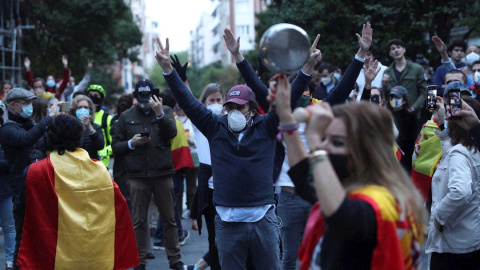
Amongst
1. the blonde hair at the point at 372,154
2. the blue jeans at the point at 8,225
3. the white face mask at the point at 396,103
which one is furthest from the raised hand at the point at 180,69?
the white face mask at the point at 396,103

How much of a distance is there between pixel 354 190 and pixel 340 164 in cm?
12

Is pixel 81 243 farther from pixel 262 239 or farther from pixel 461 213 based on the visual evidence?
pixel 461 213

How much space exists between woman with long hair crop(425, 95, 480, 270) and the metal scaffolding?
2111 cm

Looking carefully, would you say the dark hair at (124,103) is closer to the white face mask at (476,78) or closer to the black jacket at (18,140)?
the black jacket at (18,140)

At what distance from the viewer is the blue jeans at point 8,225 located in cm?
808

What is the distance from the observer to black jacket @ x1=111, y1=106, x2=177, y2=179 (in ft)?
26.5

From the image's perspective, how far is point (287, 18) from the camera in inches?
742

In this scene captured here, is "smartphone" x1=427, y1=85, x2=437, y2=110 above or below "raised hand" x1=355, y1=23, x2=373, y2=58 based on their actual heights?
below

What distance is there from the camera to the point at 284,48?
3.19m

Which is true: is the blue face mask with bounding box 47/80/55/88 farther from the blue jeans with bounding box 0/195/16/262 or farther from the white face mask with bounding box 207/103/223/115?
the white face mask with bounding box 207/103/223/115

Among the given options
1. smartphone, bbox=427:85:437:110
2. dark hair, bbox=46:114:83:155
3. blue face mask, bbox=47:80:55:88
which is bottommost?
dark hair, bbox=46:114:83:155

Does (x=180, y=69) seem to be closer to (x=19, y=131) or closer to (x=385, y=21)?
(x=19, y=131)

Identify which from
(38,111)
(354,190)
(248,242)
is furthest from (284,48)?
(38,111)

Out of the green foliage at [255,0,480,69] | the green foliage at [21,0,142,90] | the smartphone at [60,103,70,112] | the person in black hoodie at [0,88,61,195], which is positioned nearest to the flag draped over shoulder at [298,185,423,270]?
the person in black hoodie at [0,88,61,195]
